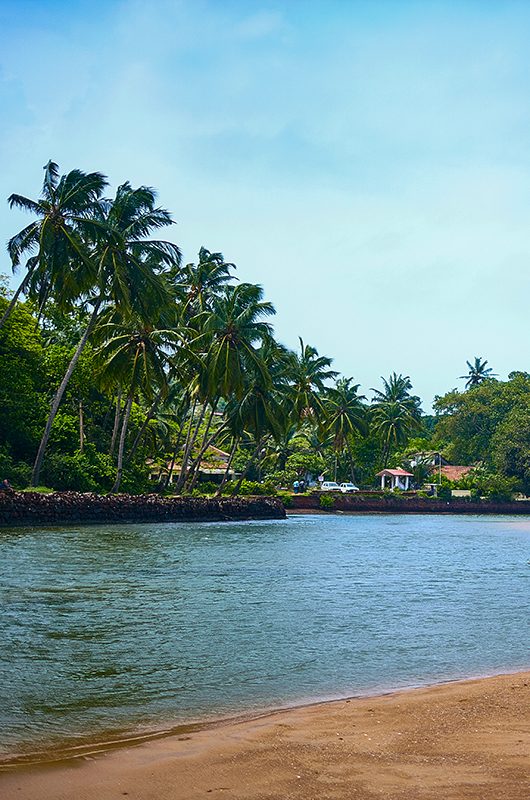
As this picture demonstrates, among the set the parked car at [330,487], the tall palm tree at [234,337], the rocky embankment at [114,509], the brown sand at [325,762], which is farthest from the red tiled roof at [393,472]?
the brown sand at [325,762]

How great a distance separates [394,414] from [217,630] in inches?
2661

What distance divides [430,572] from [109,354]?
23.0 meters

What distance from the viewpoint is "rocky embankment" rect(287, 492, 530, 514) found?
207 feet

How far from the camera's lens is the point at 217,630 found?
1184 centimetres

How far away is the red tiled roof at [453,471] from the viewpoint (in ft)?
288

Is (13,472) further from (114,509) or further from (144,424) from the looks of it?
(144,424)

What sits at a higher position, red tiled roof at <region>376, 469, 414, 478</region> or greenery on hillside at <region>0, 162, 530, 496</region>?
greenery on hillside at <region>0, 162, 530, 496</region>

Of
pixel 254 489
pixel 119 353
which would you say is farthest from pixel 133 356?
pixel 254 489

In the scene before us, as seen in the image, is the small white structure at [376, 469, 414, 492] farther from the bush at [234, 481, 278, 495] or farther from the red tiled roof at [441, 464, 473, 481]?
the bush at [234, 481, 278, 495]

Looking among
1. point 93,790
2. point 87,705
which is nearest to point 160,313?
point 87,705

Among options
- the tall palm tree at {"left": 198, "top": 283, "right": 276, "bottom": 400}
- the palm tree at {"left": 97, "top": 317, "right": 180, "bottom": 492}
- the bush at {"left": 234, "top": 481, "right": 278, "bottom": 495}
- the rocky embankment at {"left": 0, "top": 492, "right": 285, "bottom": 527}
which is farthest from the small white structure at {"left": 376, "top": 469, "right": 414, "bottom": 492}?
the palm tree at {"left": 97, "top": 317, "right": 180, "bottom": 492}

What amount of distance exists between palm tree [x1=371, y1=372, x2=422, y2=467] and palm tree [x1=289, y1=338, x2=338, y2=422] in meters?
15.3

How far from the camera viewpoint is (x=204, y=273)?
47.3m

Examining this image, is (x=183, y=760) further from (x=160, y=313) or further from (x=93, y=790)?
(x=160, y=313)
